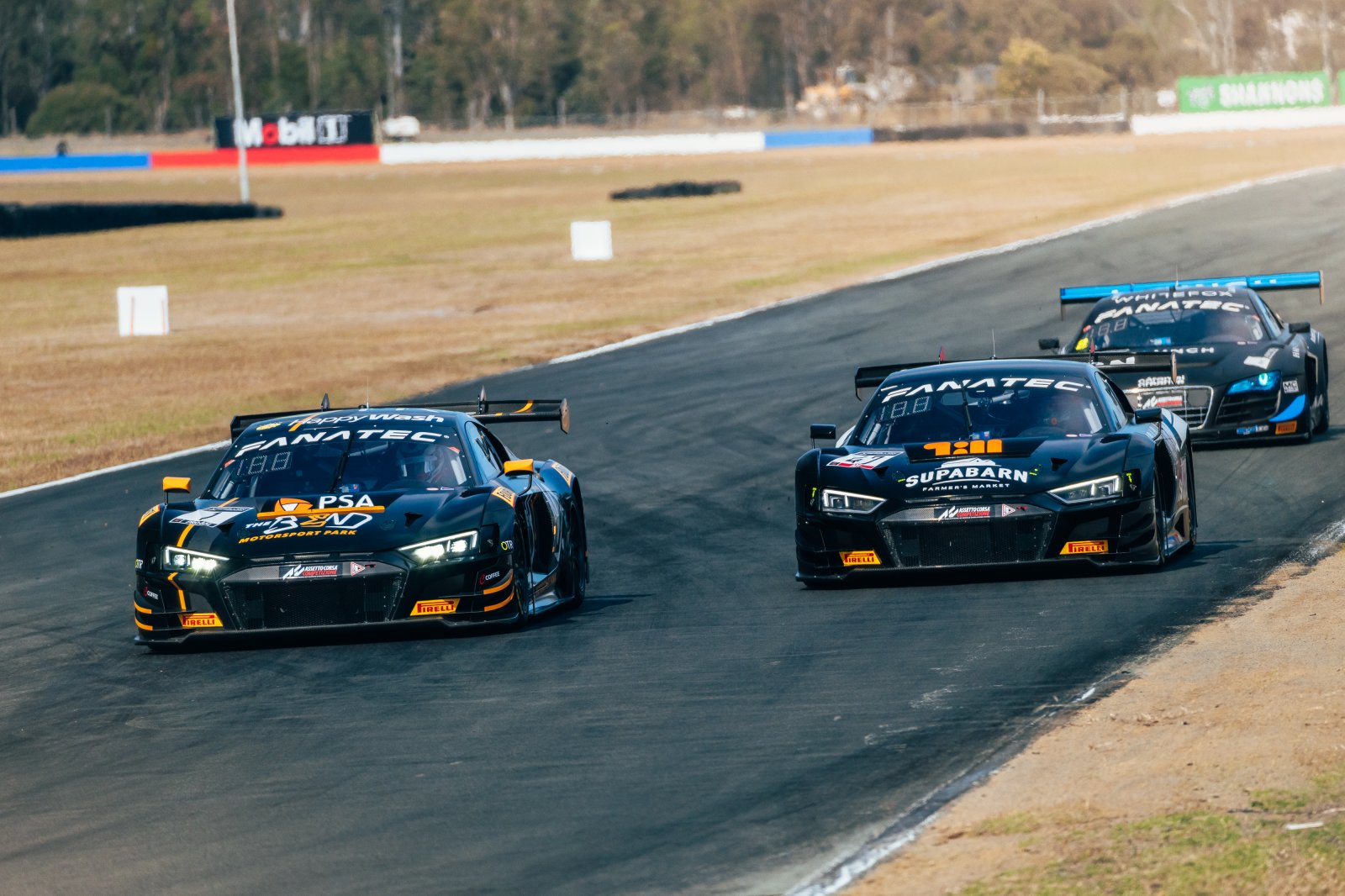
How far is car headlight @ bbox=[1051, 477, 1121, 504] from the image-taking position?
11836mm

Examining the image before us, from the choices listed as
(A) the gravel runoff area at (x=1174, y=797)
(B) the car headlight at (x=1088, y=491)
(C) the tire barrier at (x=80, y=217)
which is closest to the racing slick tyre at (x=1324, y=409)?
(B) the car headlight at (x=1088, y=491)

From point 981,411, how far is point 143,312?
2431 centimetres

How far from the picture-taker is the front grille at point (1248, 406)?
59.0ft

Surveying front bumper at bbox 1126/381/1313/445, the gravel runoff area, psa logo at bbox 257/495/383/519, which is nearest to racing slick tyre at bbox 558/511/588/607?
psa logo at bbox 257/495/383/519

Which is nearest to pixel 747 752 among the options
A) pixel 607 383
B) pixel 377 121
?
pixel 607 383

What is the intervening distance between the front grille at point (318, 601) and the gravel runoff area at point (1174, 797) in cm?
398

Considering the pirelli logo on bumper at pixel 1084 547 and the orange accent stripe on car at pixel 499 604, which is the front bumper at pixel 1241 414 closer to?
the pirelli logo on bumper at pixel 1084 547

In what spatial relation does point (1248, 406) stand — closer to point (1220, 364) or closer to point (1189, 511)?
point (1220, 364)

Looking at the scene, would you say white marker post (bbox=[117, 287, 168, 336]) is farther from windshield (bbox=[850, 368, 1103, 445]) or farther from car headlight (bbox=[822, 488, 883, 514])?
car headlight (bbox=[822, 488, 883, 514])

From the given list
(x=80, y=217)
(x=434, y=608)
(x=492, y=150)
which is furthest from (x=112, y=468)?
(x=492, y=150)

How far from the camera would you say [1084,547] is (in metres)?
11.9

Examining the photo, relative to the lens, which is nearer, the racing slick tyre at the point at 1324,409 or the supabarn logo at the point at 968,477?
the supabarn logo at the point at 968,477

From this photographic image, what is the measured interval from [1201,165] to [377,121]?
47.4 meters

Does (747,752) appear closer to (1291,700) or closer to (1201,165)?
(1291,700)
